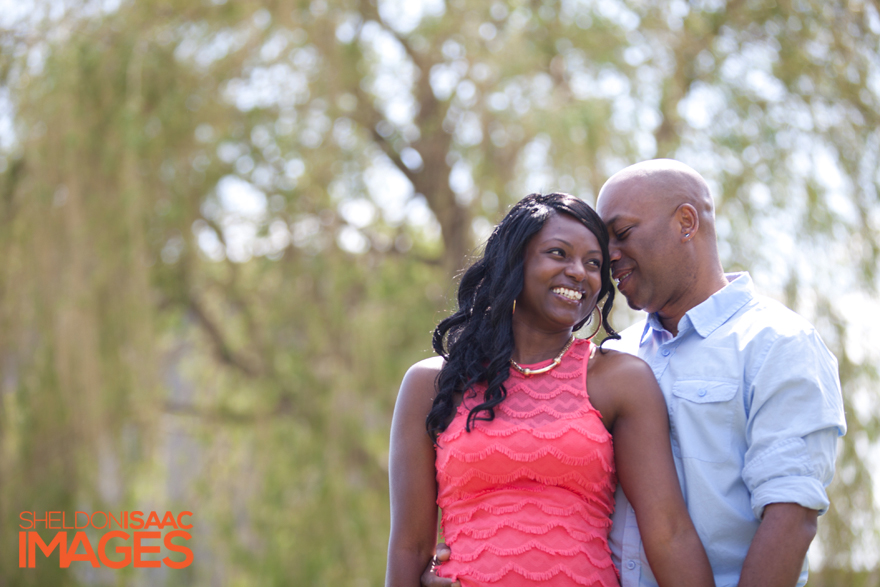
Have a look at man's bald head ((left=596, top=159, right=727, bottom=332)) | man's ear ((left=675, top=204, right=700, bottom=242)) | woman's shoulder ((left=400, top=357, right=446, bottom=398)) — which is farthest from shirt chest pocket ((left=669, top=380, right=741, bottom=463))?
woman's shoulder ((left=400, top=357, right=446, bottom=398))

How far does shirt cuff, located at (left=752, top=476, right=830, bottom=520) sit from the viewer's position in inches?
62.7

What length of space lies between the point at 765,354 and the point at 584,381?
0.37 m

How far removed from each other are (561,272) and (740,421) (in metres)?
0.49

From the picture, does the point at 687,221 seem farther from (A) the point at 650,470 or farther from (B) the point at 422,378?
(B) the point at 422,378

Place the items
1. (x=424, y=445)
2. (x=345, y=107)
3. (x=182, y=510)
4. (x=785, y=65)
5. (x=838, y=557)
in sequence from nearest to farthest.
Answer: (x=424, y=445), (x=838, y=557), (x=785, y=65), (x=182, y=510), (x=345, y=107)

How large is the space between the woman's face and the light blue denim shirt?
0.24 m

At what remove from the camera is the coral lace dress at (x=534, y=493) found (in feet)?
5.73

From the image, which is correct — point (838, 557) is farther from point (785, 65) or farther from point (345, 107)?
point (345, 107)

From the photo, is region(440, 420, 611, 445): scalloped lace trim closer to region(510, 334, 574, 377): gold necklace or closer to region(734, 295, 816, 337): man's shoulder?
region(510, 334, 574, 377): gold necklace

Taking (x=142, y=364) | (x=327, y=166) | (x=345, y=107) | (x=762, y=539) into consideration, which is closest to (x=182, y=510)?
(x=142, y=364)

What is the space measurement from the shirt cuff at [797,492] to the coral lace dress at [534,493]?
0.33m

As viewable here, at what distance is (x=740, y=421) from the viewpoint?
1762 mm

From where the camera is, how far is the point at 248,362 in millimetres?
6285

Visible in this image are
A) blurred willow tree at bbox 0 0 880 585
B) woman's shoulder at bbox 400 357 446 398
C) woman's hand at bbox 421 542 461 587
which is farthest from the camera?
blurred willow tree at bbox 0 0 880 585
